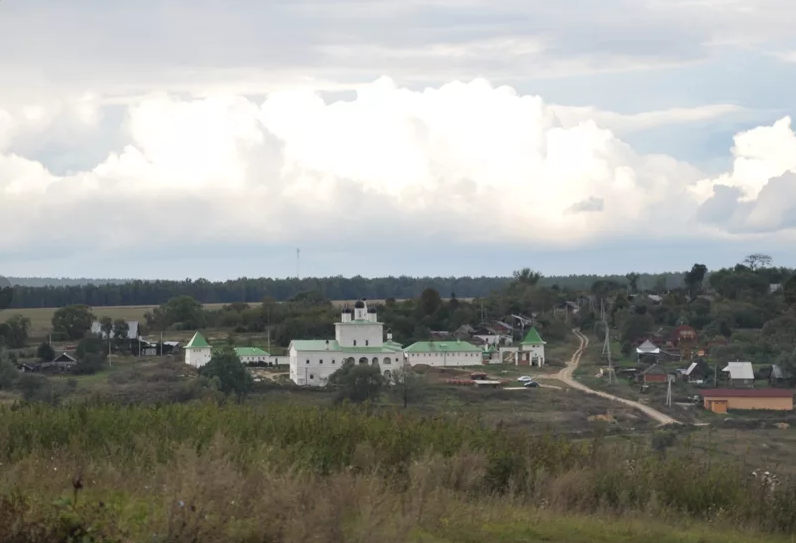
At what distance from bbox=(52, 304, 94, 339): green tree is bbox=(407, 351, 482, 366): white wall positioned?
21523mm

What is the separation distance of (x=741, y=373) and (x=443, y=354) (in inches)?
585

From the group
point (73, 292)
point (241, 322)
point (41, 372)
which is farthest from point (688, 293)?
point (73, 292)

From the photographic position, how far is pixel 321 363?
5009 cm

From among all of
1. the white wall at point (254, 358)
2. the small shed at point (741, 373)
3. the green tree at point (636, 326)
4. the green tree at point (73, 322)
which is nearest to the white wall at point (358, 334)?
the white wall at point (254, 358)

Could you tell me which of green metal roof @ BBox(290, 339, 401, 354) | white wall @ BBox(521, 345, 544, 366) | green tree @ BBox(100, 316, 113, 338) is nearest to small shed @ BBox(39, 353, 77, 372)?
green tree @ BBox(100, 316, 113, 338)

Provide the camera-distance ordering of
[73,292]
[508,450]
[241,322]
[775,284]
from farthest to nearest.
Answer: [73,292]
[775,284]
[241,322]
[508,450]

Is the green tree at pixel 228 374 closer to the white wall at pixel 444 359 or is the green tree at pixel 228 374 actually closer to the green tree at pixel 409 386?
the green tree at pixel 409 386

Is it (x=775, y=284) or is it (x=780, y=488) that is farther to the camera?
(x=775, y=284)

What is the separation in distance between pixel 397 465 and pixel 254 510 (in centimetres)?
273

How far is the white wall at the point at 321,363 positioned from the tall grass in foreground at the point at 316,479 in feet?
125

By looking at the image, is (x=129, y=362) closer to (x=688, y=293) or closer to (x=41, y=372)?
(x=41, y=372)

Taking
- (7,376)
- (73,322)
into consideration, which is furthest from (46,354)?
(73,322)

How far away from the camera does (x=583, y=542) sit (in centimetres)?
737

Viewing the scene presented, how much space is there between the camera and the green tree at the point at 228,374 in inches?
1489
